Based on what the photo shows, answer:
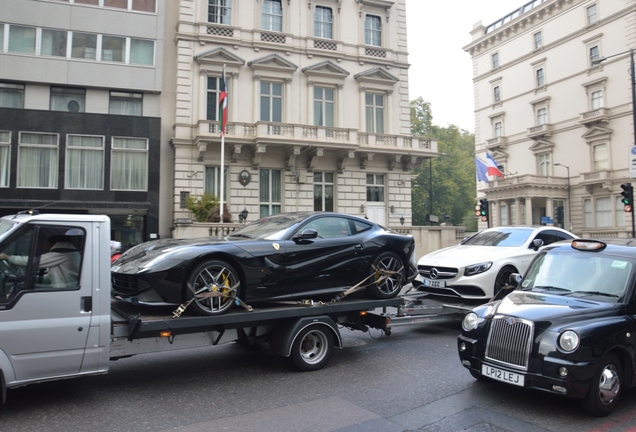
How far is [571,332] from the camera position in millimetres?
4898

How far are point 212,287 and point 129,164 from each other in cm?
1953

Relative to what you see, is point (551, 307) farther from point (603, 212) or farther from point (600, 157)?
point (600, 157)

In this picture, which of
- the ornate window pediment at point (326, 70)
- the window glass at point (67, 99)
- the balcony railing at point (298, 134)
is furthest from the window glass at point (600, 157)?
the window glass at point (67, 99)

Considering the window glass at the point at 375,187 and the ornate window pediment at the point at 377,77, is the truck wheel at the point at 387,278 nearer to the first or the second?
the window glass at the point at 375,187

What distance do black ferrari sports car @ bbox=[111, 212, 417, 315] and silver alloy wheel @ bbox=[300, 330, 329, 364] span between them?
1.85 ft

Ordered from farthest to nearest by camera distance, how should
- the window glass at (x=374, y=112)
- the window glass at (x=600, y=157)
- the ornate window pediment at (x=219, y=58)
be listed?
the window glass at (x=600, y=157) < the window glass at (x=374, y=112) < the ornate window pediment at (x=219, y=58)

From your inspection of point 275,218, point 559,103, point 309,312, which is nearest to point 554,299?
point 309,312

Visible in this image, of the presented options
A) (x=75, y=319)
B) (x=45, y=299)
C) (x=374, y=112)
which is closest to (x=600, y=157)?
(x=374, y=112)

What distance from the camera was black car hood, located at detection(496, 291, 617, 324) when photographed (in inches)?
203

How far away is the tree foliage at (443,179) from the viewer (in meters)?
64.0

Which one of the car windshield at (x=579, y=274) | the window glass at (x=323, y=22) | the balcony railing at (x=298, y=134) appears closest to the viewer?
the car windshield at (x=579, y=274)

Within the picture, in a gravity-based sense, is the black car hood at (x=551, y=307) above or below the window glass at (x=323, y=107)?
below

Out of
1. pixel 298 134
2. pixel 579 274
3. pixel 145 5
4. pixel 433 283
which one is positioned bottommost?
pixel 433 283

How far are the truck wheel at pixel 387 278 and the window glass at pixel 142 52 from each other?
20.5 m
